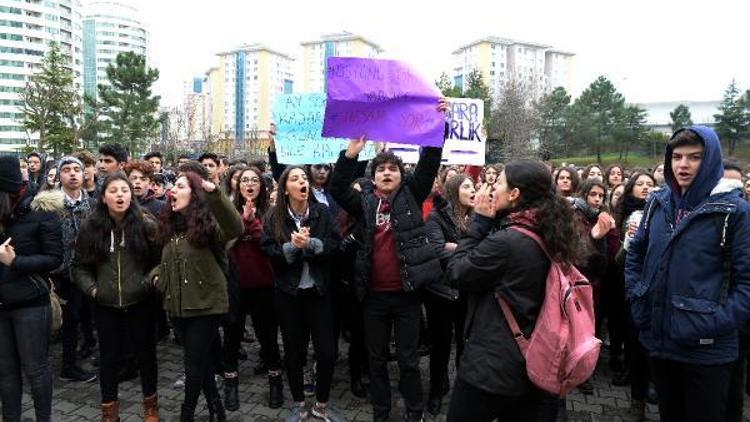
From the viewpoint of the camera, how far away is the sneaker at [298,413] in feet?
14.9

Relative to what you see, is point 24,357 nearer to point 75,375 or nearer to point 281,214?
point 75,375

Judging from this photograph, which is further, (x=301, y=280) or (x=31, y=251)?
(x=301, y=280)

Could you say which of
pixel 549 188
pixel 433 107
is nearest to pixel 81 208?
pixel 433 107

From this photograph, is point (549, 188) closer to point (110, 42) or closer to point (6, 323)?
point (6, 323)

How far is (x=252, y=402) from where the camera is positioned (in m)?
5.07

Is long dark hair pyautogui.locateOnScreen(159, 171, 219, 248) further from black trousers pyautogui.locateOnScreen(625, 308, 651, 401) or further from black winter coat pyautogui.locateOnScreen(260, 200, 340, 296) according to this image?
black trousers pyautogui.locateOnScreen(625, 308, 651, 401)

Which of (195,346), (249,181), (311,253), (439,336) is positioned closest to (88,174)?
(249,181)

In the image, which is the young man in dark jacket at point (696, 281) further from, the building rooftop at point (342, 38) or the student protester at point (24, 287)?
the building rooftop at point (342, 38)

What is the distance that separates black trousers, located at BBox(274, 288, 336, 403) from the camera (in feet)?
14.8

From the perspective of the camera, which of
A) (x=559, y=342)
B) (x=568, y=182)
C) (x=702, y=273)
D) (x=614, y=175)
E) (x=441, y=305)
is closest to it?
(x=559, y=342)

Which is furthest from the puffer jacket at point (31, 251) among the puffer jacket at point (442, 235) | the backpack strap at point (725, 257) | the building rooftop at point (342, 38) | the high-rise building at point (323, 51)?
the building rooftop at point (342, 38)

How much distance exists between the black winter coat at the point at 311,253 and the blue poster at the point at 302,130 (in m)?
0.96

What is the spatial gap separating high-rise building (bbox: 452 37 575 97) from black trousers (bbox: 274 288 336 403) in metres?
109

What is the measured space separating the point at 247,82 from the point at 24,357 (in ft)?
390
